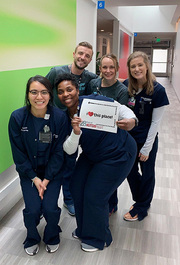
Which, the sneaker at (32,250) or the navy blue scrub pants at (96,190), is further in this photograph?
the sneaker at (32,250)

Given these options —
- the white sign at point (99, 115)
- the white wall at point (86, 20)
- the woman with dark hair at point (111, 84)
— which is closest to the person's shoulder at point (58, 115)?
the white sign at point (99, 115)

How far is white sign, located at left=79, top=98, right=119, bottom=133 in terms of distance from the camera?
74.3 inches

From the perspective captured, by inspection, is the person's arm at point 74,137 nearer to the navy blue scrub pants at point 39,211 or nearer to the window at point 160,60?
the navy blue scrub pants at point 39,211

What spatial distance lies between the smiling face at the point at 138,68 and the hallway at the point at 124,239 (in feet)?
4.64

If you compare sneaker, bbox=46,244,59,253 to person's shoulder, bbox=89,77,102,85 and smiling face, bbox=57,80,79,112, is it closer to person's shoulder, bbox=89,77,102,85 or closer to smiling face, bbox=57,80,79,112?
smiling face, bbox=57,80,79,112

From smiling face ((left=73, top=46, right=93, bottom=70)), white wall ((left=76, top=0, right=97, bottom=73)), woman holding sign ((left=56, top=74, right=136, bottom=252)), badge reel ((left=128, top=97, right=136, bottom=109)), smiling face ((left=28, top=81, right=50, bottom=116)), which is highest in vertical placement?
white wall ((left=76, top=0, right=97, bottom=73))

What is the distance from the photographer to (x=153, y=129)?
2.27 m

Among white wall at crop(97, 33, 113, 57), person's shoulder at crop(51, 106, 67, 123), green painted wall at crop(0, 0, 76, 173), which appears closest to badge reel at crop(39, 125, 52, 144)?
person's shoulder at crop(51, 106, 67, 123)

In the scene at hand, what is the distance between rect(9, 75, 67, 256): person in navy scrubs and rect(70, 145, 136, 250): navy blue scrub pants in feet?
0.62

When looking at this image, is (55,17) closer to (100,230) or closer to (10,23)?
(10,23)

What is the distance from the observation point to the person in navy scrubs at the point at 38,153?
6.74ft

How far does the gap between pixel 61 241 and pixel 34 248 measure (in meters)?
0.25

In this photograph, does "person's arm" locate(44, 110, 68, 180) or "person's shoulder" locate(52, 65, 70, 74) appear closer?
"person's arm" locate(44, 110, 68, 180)

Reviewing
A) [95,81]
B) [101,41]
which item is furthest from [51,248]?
[101,41]
